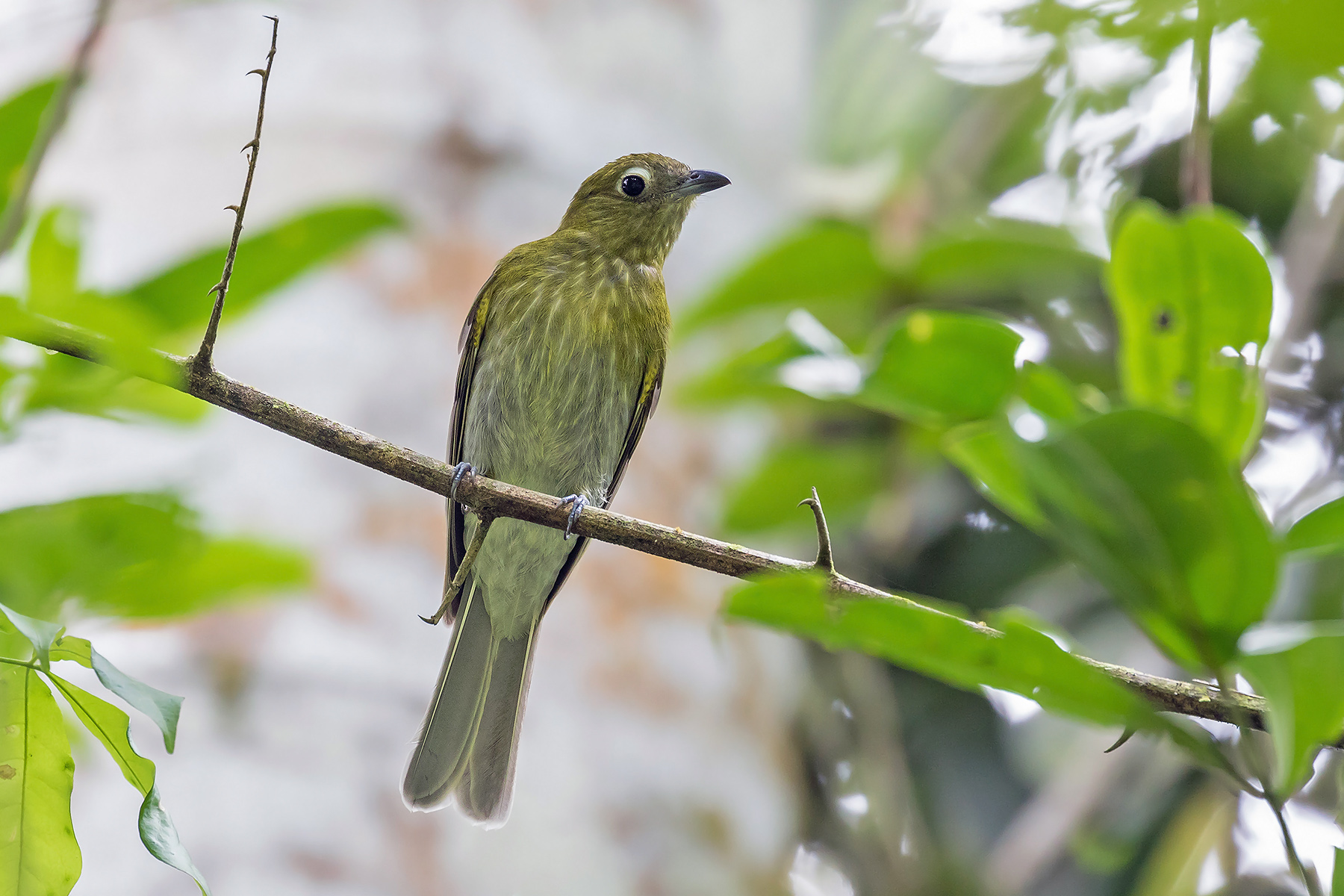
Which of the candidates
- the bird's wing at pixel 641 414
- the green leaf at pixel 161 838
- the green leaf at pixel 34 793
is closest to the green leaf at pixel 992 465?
the green leaf at pixel 161 838

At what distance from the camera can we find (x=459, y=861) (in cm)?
324

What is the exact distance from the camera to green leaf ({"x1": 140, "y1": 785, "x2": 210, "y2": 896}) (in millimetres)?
1291

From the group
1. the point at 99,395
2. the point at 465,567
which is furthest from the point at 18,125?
the point at 465,567

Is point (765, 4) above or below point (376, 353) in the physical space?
above

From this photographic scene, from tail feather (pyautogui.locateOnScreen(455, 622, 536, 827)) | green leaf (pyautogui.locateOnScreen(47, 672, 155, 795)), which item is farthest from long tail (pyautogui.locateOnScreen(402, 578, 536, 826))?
green leaf (pyautogui.locateOnScreen(47, 672, 155, 795))

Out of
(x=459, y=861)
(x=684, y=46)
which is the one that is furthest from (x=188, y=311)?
(x=684, y=46)

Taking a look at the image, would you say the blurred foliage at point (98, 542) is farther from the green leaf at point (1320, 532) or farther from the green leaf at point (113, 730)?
the green leaf at point (1320, 532)

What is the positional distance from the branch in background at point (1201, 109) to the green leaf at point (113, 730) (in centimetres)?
157

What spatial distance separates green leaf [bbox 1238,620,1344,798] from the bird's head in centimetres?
252

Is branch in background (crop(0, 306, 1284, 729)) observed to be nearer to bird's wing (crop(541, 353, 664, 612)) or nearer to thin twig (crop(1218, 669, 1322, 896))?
thin twig (crop(1218, 669, 1322, 896))

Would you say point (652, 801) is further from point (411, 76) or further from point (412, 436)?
point (411, 76)

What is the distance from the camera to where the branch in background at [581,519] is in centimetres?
167

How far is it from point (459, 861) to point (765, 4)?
4.52m

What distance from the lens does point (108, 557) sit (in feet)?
5.60
